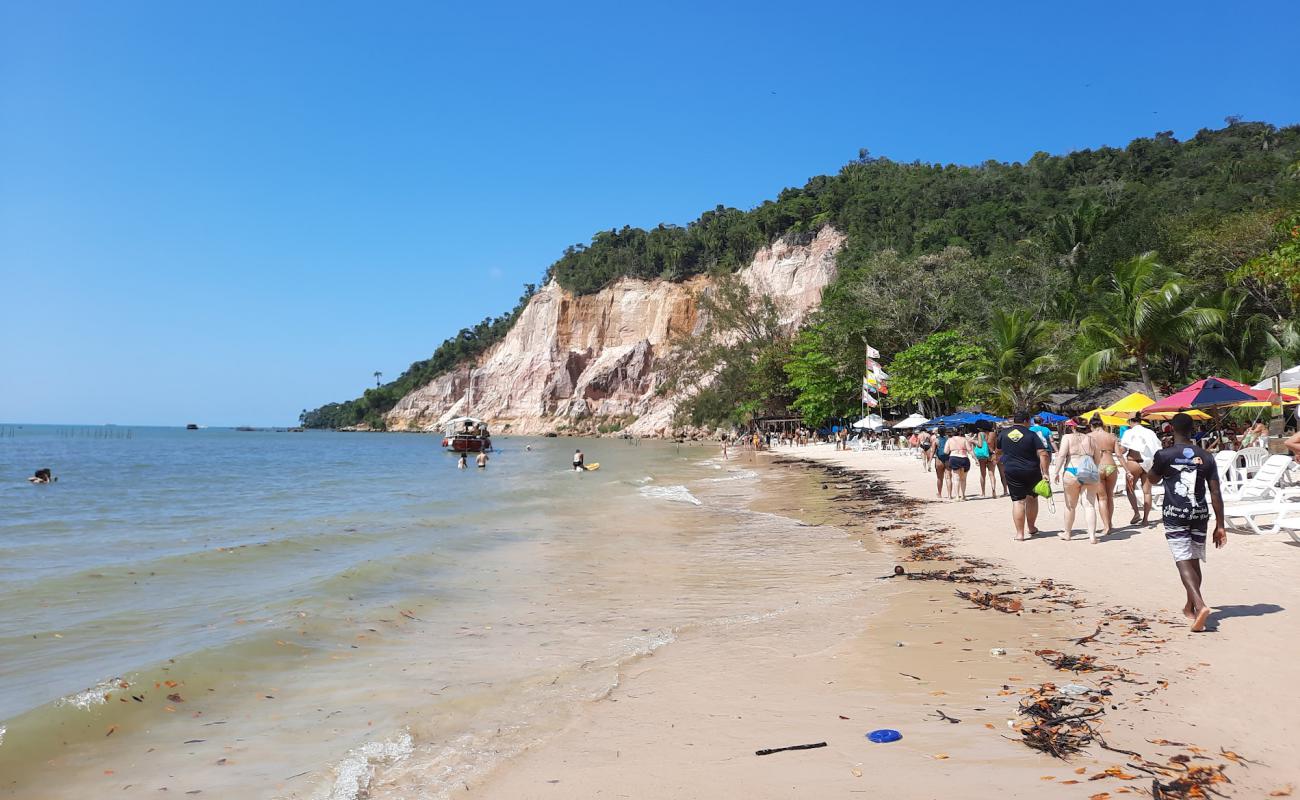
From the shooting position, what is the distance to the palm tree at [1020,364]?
1304 inches

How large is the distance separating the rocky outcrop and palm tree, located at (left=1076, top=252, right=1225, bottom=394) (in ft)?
184

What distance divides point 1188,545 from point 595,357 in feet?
303

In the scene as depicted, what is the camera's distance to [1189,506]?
5613mm

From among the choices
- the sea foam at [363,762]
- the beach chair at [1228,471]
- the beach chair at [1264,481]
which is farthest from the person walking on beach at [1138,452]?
the sea foam at [363,762]

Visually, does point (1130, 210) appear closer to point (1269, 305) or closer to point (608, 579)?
point (1269, 305)

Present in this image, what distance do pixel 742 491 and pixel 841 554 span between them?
1175 cm

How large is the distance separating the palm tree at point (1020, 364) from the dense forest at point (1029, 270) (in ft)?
0.35

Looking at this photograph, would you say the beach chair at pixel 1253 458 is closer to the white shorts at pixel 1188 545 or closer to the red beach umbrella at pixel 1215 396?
the red beach umbrella at pixel 1215 396

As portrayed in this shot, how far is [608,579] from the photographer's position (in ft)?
31.5

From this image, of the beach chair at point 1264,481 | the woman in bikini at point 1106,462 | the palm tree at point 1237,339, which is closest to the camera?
the woman in bikini at point 1106,462

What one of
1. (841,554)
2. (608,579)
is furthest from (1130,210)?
(608,579)

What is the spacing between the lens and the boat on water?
48.6 metres

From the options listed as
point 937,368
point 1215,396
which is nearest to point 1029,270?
point 937,368

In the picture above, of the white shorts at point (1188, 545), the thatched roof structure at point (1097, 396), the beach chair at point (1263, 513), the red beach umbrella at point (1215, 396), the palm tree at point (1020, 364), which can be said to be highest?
the palm tree at point (1020, 364)
